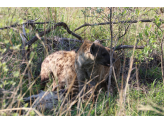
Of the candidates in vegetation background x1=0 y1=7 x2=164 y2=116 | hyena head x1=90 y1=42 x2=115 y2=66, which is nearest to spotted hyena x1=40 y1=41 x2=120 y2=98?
hyena head x1=90 y1=42 x2=115 y2=66

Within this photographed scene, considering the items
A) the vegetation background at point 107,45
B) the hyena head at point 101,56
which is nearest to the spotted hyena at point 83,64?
the hyena head at point 101,56

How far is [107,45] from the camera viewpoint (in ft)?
15.9

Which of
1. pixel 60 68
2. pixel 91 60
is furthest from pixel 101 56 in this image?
pixel 60 68

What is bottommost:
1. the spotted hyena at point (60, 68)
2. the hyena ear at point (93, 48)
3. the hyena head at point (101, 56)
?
the spotted hyena at point (60, 68)

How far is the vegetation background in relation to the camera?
2.64m

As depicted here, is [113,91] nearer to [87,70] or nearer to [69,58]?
[87,70]

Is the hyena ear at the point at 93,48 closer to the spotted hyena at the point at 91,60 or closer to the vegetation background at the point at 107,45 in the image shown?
the spotted hyena at the point at 91,60

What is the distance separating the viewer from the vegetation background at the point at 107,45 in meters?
2.64

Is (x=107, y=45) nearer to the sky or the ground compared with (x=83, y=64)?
nearer to the sky

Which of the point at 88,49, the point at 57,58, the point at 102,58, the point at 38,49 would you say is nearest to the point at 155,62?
the point at 102,58

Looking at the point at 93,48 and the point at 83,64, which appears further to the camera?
the point at 83,64

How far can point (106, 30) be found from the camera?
16.7 feet

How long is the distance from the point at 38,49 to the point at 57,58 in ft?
2.43

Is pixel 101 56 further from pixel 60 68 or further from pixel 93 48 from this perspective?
pixel 60 68
